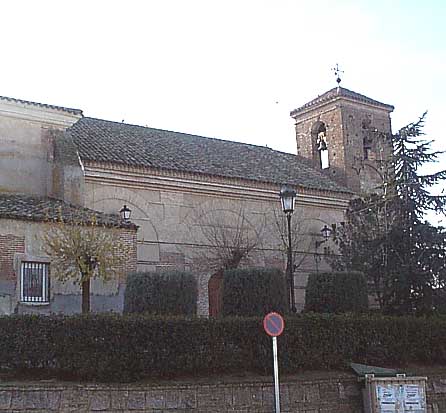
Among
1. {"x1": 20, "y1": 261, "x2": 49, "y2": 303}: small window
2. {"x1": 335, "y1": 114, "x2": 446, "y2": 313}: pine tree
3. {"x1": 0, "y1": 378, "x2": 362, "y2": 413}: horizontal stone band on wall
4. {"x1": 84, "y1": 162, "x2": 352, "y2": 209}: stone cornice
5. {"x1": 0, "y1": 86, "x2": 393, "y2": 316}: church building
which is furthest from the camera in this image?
{"x1": 84, "y1": 162, "x2": 352, "y2": 209}: stone cornice

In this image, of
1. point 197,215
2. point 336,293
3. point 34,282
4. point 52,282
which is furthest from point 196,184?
point 336,293

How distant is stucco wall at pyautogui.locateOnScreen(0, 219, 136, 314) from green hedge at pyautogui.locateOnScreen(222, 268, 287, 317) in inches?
168

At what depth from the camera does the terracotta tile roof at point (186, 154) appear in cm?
2619

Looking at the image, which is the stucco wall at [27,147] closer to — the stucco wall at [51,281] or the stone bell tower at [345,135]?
the stucco wall at [51,281]

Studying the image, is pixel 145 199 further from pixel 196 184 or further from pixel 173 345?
pixel 173 345

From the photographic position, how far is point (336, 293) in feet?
60.7

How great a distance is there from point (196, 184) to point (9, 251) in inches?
356

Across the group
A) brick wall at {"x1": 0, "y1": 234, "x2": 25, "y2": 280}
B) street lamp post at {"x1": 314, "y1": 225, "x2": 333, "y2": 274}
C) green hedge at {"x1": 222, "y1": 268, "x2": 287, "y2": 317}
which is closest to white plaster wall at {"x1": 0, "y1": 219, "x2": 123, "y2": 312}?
brick wall at {"x1": 0, "y1": 234, "x2": 25, "y2": 280}

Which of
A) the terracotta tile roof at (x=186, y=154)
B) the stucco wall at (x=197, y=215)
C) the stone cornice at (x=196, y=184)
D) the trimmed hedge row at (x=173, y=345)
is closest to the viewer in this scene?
the trimmed hedge row at (x=173, y=345)

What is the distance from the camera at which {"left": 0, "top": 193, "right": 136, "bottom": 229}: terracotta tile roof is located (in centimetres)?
2000

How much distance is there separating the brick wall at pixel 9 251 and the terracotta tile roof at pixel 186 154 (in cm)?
530

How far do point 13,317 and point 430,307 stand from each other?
43.3 ft

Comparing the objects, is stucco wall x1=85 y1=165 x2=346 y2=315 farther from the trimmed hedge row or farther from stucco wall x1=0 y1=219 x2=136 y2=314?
the trimmed hedge row

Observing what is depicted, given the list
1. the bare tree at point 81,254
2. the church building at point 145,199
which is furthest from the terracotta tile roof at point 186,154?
the bare tree at point 81,254
